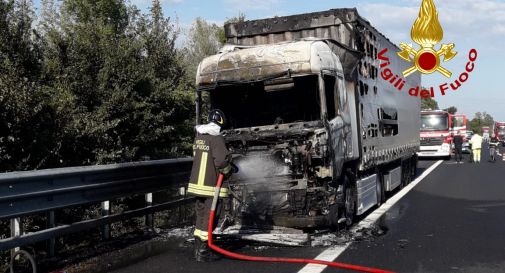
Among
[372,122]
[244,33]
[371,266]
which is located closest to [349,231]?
[371,266]

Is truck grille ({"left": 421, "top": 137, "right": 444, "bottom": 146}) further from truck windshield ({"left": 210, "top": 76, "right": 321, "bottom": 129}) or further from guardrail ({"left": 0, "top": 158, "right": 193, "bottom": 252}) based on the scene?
guardrail ({"left": 0, "top": 158, "right": 193, "bottom": 252})

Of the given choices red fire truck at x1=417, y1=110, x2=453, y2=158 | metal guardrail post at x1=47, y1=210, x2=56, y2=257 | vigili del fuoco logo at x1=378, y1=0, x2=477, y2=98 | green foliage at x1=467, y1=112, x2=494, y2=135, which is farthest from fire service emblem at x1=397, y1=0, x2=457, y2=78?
green foliage at x1=467, y1=112, x2=494, y2=135

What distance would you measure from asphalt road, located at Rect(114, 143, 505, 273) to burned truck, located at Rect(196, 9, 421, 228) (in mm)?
646

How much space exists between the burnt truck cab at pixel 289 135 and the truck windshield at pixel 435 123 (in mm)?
24920

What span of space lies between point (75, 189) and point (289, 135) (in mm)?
2790

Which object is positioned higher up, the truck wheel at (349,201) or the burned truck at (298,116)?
the burned truck at (298,116)

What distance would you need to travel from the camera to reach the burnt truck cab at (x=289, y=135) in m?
7.59

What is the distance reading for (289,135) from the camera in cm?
761

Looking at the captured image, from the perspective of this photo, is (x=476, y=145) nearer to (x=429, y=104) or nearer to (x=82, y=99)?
(x=82, y=99)

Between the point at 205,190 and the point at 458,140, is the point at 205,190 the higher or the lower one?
the higher one

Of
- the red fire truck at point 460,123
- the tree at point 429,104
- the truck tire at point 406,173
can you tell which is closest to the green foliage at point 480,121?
the tree at point 429,104

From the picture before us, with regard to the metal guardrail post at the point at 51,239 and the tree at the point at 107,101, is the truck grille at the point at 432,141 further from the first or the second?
the metal guardrail post at the point at 51,239

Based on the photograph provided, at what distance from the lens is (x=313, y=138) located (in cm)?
750

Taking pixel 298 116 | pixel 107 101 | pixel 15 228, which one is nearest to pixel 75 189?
pixel 15 228
